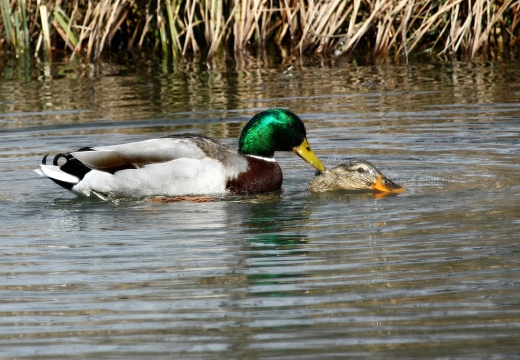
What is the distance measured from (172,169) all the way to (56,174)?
85 cm

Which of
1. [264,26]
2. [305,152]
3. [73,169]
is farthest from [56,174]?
[264,26]

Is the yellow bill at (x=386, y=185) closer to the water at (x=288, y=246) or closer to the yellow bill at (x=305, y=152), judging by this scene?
the water at (x=288, y=246)

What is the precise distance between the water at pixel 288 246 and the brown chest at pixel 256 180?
0.37 feet

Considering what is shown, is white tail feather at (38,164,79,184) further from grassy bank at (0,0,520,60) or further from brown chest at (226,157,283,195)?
grassy bank at (0,0,520,60)

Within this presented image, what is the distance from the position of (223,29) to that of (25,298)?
31.2 feet

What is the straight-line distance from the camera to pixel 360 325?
15.1 ft

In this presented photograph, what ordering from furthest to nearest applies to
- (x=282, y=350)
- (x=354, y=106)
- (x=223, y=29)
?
1. (x=223, y=29)
2. (x=354, y=106)
3. (x=282, y=350)

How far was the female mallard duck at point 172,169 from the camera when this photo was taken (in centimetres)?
780

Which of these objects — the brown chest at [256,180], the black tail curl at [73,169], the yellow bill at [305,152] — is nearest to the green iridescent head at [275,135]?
the yellow bill at [305,152]

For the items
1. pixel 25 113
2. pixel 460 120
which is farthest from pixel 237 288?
pixel 25 113

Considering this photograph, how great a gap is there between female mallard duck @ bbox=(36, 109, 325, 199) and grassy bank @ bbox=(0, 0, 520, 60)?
5.36m

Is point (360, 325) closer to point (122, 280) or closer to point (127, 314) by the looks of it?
point (127, 314)

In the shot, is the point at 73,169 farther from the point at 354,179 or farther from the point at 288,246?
the point at 288,246

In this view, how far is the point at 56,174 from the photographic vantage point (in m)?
7.91
